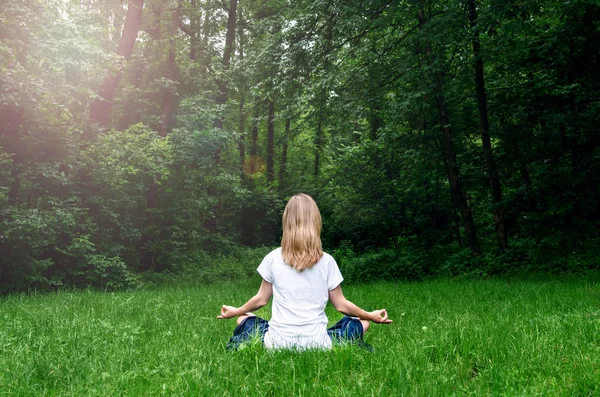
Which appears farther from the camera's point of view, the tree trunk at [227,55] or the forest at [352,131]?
the tree trunk at [227,55]

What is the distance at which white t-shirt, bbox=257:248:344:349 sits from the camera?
14.3 ft

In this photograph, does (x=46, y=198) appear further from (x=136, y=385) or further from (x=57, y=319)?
(x=136, y=385)

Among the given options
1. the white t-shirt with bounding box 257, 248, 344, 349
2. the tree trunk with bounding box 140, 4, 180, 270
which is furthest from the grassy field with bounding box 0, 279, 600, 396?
the tree trunk with bounding box 140, 4, 180, 270

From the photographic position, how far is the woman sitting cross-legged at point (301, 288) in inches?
171

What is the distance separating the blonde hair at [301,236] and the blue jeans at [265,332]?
28.0 inches

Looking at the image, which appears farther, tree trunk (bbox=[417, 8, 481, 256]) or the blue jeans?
tree trunk (bbox=[417, 8, 481, 256])

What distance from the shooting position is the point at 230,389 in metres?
→ 3.42

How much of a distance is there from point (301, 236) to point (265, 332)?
3.25 feet

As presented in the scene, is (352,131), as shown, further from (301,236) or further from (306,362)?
(306,362)

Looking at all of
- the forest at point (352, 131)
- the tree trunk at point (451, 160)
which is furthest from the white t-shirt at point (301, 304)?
the tree trunk at point (451, 160)

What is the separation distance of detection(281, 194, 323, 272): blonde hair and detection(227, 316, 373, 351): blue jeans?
0.71m

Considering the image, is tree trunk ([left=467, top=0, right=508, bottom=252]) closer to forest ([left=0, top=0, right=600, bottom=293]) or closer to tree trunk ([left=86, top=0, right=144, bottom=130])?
forest ([left=0, top=0, right=600, bottom=293])

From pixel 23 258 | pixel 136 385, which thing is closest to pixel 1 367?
pixel 136 385

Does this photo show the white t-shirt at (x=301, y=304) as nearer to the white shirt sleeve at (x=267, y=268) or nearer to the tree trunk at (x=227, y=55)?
the white shirt sleeve at (x=267, y=268)
